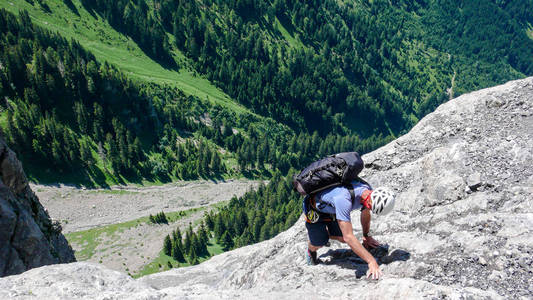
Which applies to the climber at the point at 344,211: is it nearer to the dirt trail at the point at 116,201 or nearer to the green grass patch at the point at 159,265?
the green grass patch at the point at 159,265

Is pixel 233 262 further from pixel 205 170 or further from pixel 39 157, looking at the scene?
pixel 205 170

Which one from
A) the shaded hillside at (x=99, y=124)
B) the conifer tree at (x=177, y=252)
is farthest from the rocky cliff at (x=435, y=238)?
the shaded hillside at (x=99, y=124)

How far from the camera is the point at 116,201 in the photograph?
8775 cm

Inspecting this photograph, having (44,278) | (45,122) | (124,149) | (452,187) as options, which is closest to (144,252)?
(124,149)

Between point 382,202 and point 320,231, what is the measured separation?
238 centimetres

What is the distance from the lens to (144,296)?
754 centimetres

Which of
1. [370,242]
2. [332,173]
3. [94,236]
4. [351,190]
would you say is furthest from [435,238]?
[94,236]

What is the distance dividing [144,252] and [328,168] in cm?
7903

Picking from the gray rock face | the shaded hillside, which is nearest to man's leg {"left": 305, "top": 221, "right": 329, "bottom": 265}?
the gray rock face

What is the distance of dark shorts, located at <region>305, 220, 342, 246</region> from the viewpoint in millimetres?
8203

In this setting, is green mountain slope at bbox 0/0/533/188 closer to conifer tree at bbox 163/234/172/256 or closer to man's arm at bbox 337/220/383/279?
conifer tree at bbox 163/234/172/256

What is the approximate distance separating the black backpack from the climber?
16cm

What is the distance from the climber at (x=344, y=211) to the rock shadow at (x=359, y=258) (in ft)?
0.92

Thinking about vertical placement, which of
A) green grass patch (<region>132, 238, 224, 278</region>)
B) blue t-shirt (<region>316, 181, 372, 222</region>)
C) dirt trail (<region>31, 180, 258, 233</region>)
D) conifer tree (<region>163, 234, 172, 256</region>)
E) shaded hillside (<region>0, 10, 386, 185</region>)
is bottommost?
green grass patch (<region>132, 238, 224, 278</region>)
